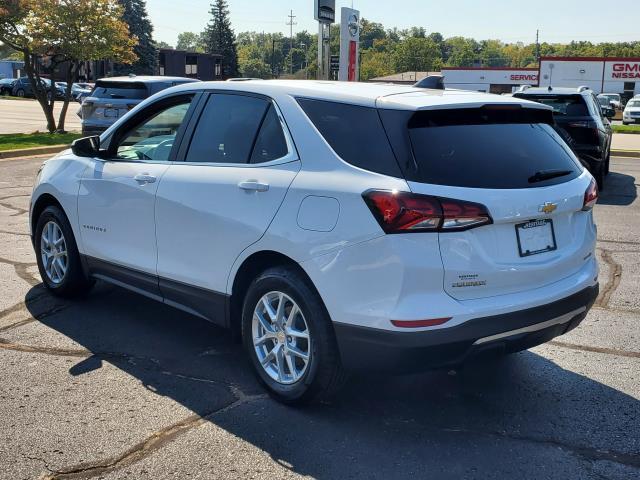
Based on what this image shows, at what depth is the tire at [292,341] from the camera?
370 cm

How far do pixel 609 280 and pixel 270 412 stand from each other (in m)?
4.02

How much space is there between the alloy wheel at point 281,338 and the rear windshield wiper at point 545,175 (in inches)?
55.8

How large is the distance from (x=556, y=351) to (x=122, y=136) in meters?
3.46

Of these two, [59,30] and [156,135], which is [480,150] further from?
[59,30]

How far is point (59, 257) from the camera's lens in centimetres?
583

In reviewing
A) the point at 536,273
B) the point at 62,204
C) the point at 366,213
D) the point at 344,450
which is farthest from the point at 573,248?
the point at 62,204

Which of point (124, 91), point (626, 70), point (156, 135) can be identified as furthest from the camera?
point (626, 70)

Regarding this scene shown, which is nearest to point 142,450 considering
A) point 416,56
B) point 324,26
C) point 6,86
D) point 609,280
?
point 609,280

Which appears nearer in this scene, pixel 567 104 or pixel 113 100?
pixel 567 104

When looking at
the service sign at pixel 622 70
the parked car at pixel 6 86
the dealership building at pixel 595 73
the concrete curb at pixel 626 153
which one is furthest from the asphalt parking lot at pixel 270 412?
the service sign at pixel 622 70

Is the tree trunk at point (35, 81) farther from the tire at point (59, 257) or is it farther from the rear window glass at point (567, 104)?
the tire at point (59, 257)

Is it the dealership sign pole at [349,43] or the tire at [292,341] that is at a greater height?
the dealership sign pole at [349,43]

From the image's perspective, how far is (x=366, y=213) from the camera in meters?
3.47

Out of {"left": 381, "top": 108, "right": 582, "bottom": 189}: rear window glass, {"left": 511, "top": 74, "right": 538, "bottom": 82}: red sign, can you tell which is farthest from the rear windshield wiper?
{"left": 511, "top": 74, "right": 538, "bottom": 82}: red sign
